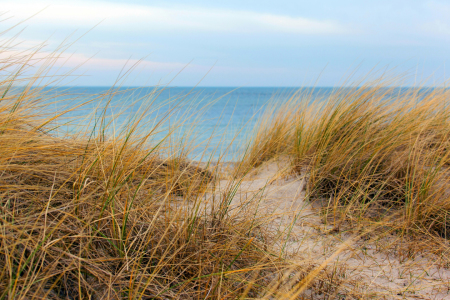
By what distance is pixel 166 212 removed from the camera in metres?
1.20

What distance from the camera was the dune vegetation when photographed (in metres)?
0.99

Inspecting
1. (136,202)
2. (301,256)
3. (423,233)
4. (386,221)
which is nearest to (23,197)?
(136,202)

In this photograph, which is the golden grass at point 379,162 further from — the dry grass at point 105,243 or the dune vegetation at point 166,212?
the dry grass at point 105,243

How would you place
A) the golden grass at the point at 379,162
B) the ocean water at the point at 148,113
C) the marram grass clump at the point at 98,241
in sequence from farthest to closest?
1. the golden grass at the point at 379,162
2. the ocean water at the point at 148,113
3. the marram grass clump at the point at 98,241

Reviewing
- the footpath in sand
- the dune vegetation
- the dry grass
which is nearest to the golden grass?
the dune vegetation

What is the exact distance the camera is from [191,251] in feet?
3.82

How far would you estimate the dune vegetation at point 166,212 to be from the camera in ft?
3.25

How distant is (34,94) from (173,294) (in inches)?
48.4

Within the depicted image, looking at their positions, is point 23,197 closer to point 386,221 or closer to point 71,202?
point 71,202

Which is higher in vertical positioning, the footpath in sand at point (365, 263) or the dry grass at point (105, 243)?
the dry grass at point (105, 243)

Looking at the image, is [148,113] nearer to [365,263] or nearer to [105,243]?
[105,243]

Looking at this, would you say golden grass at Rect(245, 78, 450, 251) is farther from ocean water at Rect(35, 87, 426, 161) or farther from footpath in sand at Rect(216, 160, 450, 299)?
ocean water at Rect(35, 87, 426, 161)

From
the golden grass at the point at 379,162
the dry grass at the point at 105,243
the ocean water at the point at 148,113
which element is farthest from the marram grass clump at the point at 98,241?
the golden grass at the point at 379,162

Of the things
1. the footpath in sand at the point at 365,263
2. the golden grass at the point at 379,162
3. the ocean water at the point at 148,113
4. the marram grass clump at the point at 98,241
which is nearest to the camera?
the marram grass clump at the point at 98,241
